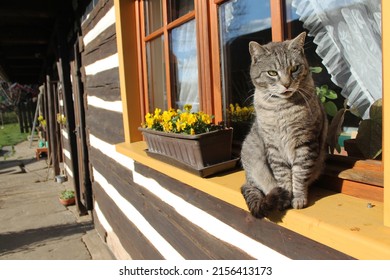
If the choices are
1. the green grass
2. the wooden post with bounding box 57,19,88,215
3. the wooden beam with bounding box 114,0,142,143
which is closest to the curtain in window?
the wooden beam with bounding box 114,0,142,143

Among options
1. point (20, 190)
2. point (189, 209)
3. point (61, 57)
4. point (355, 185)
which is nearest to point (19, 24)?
point (61, 57)

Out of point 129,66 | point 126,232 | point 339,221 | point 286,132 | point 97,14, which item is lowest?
point 126,232

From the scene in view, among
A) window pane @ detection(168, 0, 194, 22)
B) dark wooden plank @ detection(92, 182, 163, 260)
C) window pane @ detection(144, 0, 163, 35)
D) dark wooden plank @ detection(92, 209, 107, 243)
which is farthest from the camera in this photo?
dark wooden plank @ detection(92, 209, 107, 243)

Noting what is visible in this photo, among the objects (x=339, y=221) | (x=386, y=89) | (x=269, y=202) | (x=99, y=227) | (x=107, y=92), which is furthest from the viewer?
(x=99, y=227)

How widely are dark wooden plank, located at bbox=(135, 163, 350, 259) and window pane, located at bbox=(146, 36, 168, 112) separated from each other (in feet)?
2.55

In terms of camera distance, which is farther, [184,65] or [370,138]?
[184,65]

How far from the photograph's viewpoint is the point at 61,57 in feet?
18.6

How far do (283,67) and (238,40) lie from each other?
0.64m

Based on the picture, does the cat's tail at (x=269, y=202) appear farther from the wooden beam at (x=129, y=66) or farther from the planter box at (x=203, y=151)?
the wooden beam at (x=129, y=66)

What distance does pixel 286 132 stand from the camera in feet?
4.35

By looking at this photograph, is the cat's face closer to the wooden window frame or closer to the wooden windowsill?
the wooden window frame

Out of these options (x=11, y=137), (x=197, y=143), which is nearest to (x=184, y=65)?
(x=197, y=143)

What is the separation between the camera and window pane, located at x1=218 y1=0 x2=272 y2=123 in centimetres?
176

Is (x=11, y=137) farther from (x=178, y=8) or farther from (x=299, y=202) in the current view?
(x=299, y=202)
